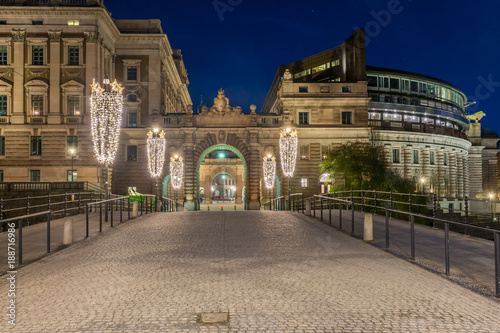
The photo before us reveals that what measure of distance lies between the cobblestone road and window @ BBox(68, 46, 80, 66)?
38.2 m

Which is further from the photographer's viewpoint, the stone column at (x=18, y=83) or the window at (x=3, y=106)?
the window at (x=3, y=106)

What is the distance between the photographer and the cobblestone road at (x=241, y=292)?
5898mm

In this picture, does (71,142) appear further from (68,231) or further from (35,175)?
(68,231)

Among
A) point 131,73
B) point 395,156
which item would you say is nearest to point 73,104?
point 131,73

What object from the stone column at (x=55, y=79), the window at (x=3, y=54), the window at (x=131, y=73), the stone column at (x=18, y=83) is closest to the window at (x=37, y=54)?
the stone column at (x=18, y=83)

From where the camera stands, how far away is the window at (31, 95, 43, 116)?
148ft

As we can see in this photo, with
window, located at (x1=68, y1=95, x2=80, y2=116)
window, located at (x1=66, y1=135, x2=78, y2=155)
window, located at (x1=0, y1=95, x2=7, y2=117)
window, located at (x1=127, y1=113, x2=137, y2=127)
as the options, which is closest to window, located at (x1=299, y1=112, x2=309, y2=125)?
window, located at (x1=127, y1=113, x2=137, y2=127)

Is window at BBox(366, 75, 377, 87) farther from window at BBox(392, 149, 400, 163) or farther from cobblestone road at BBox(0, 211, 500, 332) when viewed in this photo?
cobblestone road at BBox(0, 211, 500, 332)

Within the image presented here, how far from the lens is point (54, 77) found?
147 feet

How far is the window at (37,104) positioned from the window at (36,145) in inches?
103

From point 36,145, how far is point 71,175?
4857 millimetres

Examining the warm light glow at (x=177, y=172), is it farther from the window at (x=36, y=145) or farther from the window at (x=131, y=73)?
the window at (x=36, y=145)

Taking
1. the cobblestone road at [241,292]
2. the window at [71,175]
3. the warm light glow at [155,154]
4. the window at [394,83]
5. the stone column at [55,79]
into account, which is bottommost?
the cobblestone road at [241,292]

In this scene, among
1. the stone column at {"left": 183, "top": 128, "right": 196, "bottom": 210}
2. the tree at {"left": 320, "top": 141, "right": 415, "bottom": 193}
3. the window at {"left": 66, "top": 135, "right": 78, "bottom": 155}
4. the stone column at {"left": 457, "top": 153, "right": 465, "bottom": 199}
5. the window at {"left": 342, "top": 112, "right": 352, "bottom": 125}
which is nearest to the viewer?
the tree at {"left": 320, "top": 141, "right": 415, "bottom": 193}
